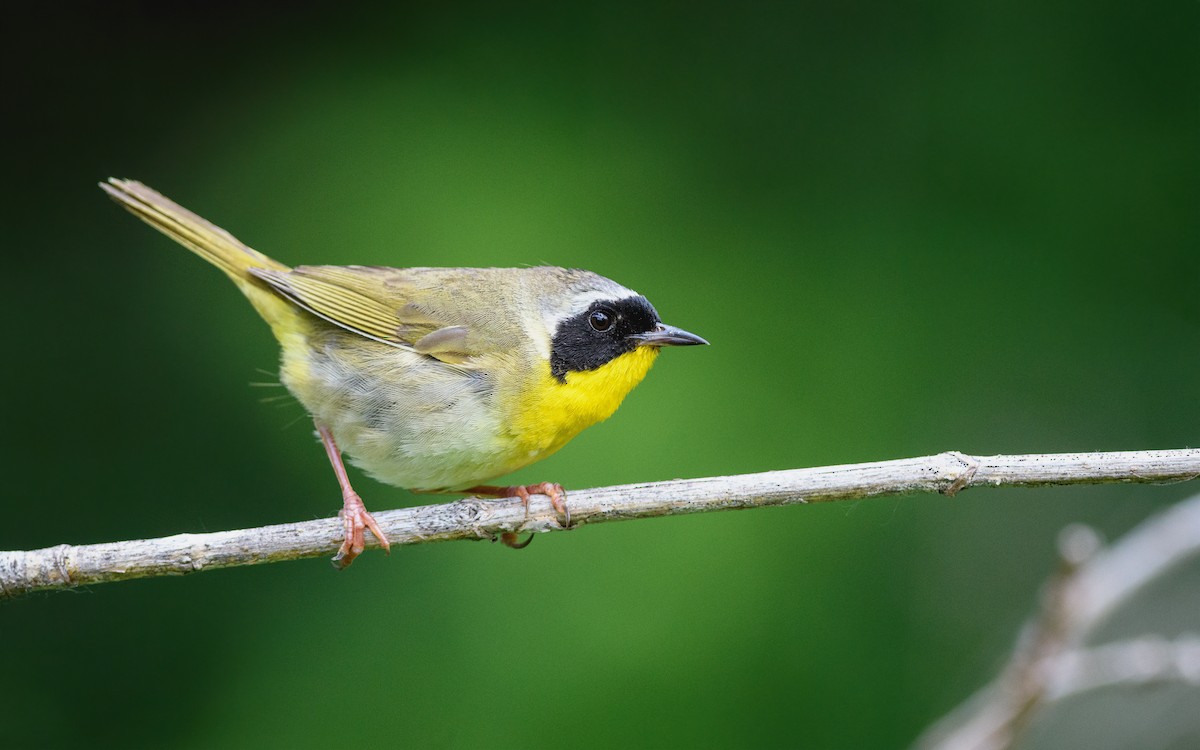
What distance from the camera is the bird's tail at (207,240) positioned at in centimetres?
408

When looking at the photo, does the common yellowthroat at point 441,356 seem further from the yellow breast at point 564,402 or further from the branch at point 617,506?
the branch at point 617,506

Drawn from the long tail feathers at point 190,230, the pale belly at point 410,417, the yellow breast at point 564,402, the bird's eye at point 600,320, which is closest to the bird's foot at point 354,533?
the pale belly at point 410,417

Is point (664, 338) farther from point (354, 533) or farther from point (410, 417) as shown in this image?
point (354, 533)

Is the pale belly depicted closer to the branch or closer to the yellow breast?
the yellow breast

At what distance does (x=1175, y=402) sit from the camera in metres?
5.61

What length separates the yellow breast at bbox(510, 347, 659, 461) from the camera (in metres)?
3.56

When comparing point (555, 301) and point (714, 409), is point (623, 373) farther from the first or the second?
point (714, 409)

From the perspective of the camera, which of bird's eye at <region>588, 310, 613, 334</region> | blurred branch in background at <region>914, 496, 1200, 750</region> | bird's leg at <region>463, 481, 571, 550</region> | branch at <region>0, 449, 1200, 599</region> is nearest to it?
branch at <region>0, 449, 1200, 599</region>

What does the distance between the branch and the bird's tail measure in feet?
3.82

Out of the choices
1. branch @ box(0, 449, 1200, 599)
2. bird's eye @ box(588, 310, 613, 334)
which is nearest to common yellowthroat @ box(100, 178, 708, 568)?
bird's eye @ box(588, 310, 613, 334)

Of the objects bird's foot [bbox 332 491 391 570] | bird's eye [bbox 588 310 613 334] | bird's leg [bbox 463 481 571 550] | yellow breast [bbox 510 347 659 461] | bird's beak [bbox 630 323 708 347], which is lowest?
bird's foot [bbox 332 491 391 570]

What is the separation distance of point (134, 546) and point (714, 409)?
2978 mm

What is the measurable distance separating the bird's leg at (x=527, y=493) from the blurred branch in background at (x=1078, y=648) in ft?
4.29

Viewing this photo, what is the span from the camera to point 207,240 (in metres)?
4.14
